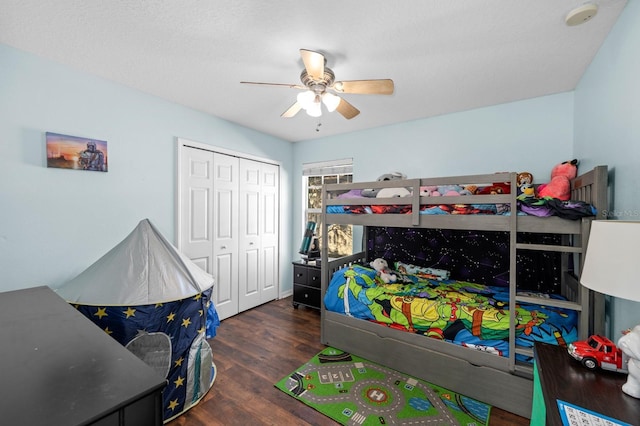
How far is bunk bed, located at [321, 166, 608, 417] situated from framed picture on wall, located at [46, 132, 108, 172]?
204 centimetres

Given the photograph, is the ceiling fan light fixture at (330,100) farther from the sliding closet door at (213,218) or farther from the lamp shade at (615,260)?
the sliding closet door at (213,218)

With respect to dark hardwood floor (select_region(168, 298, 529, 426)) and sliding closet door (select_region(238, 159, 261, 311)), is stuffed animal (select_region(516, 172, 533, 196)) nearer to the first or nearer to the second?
dark hardwood floor (select_region(168, 298, 529, 426))

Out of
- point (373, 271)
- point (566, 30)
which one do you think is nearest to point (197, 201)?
point (373, 271)

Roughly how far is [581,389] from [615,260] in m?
0.56

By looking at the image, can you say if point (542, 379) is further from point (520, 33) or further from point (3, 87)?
point (3, 87)

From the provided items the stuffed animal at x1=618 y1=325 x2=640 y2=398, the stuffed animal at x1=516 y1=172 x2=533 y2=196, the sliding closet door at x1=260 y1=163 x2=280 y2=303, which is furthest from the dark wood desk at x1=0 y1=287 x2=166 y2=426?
the stuffed animal at x1=516 y1=172 x2=533 y2=196

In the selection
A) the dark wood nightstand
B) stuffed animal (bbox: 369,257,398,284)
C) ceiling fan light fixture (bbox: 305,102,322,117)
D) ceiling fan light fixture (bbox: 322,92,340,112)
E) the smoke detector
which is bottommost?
the dark wood nightstand

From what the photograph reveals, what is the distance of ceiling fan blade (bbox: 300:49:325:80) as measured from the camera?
1.56m

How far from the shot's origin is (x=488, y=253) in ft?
9.30

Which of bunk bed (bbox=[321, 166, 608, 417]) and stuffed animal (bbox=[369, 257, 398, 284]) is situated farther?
stuffed animal (bbox=[369, 257, 398, 284])

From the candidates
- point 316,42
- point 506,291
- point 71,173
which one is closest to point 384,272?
point 506,291

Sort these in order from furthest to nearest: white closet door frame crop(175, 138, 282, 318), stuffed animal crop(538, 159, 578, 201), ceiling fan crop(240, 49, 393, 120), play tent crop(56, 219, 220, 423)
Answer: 1. white closet door frame crop(175, 138, 282, 318)
2. stuffed animal crop(538, 159, 578, 201)
3. ceiling fan crop(240, 49, 393, 120)
4. play tent crop(56, 219, 220, 423)

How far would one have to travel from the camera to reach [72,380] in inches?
29.1

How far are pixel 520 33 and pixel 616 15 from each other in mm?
447
